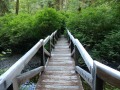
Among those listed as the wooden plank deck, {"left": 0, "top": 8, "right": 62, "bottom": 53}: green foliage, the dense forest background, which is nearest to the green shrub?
the dense forest background

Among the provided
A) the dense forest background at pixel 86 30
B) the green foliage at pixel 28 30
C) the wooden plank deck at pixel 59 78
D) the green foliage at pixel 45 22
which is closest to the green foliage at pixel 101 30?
the dense forest background at pixel 86 30

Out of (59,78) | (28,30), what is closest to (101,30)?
(28,30)

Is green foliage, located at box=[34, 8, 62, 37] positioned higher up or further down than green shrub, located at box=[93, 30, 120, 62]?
higher up

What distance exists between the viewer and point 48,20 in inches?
525

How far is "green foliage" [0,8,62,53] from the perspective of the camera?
13.3m

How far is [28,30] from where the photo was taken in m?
13.8

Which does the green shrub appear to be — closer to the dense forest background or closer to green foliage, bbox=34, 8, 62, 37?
the dense forest background

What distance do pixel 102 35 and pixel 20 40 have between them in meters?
5.86

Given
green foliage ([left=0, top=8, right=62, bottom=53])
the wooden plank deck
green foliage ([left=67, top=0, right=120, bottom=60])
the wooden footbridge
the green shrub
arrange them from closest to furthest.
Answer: the wooden footbridge, the wooden plank deck, the green shrub, green foliage ([left=67, top=0, right=120, bottom=60]), green foliage ([left=0, top=8, right=62, bottom=53])

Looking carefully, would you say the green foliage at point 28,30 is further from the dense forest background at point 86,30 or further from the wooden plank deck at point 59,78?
the wooden plank deck at point 59,78

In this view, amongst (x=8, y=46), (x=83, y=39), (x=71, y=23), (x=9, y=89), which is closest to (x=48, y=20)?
(x=71, y=23)

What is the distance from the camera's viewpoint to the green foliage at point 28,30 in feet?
43.6

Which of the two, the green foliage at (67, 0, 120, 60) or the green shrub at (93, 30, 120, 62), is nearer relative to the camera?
the green shrub at (93, 30, 120, 62)

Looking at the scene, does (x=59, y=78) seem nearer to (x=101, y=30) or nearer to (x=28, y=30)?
(x=101, y=30)
